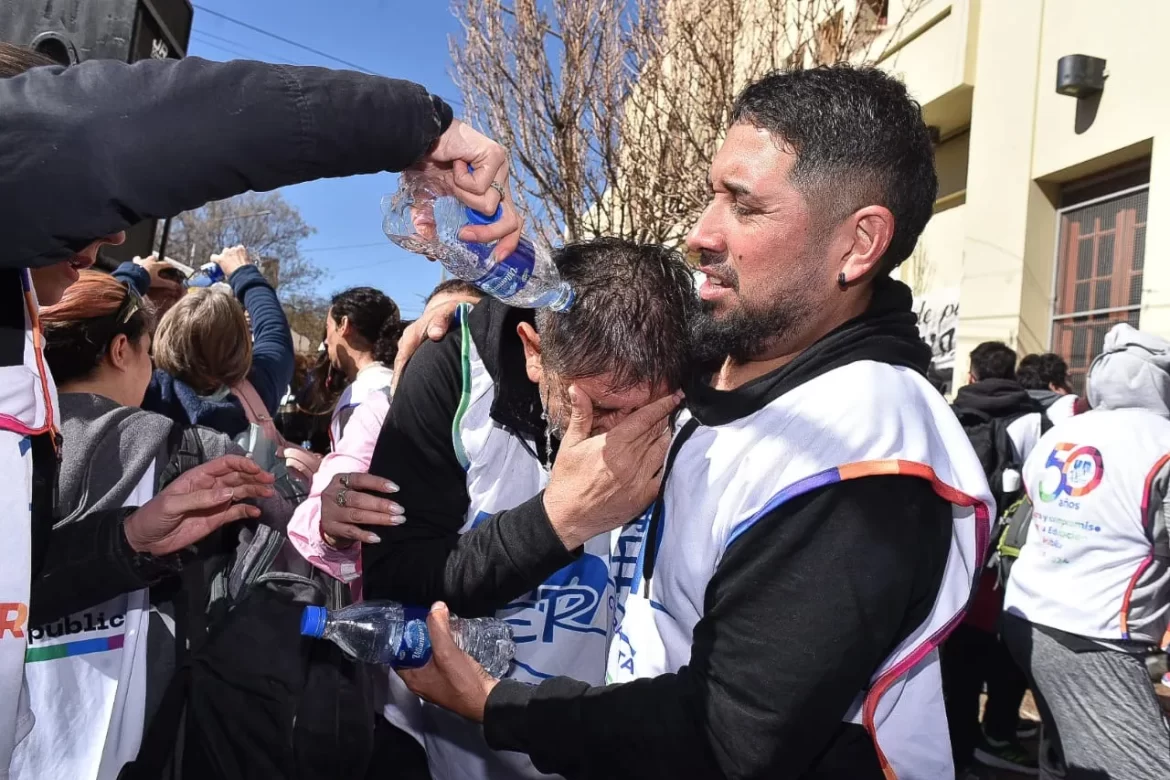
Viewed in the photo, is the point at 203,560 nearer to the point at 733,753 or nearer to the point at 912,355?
the point at 733,753

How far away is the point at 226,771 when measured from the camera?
2.02 meters

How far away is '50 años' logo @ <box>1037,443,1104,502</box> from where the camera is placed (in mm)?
3432

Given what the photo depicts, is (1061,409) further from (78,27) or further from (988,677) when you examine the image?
(78,27)

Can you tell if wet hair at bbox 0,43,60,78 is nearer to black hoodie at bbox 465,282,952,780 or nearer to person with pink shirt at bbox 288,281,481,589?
person with pink shirt at bbox 288,281,481,589

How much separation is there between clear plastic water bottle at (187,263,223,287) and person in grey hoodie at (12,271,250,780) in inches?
85.7

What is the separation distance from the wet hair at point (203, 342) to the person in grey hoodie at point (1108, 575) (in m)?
3.36

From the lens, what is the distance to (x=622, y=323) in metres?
1.79

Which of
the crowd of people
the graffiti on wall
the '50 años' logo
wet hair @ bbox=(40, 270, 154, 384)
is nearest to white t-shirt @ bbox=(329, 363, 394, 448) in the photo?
the crowd of people

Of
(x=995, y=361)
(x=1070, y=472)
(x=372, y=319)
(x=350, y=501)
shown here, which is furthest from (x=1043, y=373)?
(x=350, y=501)

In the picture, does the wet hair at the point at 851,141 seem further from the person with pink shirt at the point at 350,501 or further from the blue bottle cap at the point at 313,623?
the blue bottle cap at the point at 313,623

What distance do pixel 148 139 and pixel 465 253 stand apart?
0.77m

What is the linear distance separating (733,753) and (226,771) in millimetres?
1312

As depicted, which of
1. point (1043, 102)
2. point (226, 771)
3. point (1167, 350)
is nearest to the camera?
point (226, 771)

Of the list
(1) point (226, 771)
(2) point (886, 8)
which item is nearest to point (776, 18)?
(2) point (886, 8)
